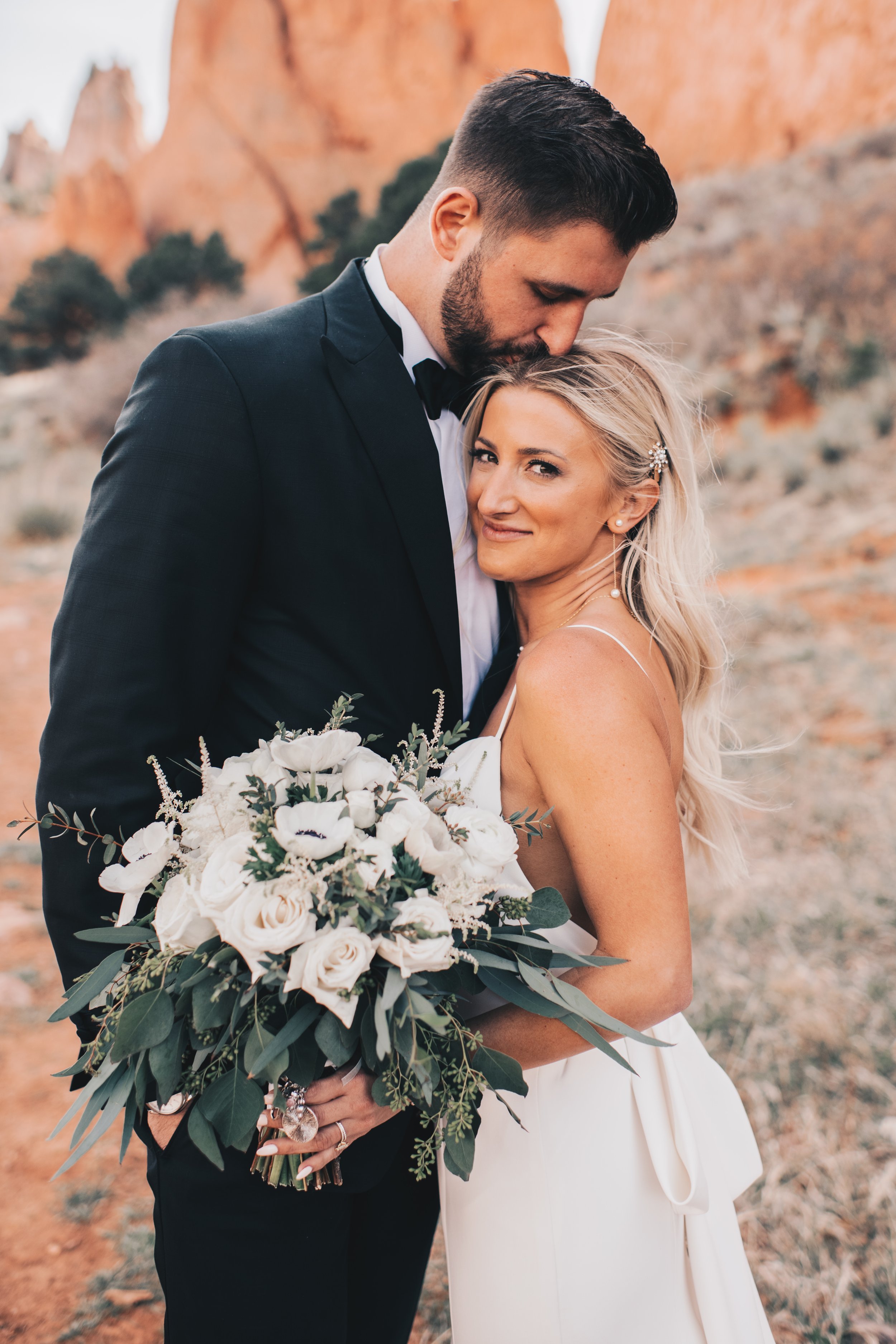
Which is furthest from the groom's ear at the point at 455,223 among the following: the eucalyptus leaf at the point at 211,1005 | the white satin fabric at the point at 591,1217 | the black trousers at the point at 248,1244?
the black trousers at the point at 248,1244

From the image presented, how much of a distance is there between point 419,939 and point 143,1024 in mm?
414

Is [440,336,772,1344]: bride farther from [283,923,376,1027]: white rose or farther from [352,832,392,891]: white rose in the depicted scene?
[283,923,376,1027]: white rose

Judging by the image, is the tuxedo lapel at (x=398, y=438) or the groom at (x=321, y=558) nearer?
the groom at (x=321, y=558)

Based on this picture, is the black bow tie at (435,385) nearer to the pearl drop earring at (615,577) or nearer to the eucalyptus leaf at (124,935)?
the pearl drop earring at (615,577)

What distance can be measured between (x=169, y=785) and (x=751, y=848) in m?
4.23

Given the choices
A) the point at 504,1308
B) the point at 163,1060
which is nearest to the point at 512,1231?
the point at 504,1308

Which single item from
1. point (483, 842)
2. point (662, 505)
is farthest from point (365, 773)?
point (662, 505)

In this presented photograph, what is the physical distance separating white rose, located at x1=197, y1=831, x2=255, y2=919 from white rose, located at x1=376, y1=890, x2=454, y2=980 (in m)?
0.21

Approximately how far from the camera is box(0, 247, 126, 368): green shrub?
21.6 metres

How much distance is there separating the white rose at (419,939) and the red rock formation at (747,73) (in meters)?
24.9

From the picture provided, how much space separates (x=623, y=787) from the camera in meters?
1.55

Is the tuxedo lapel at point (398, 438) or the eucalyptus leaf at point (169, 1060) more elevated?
the tuxedo lapel at point (398, 438)

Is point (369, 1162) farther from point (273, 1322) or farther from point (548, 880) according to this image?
point (548, 880)

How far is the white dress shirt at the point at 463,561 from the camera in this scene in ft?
6.73
